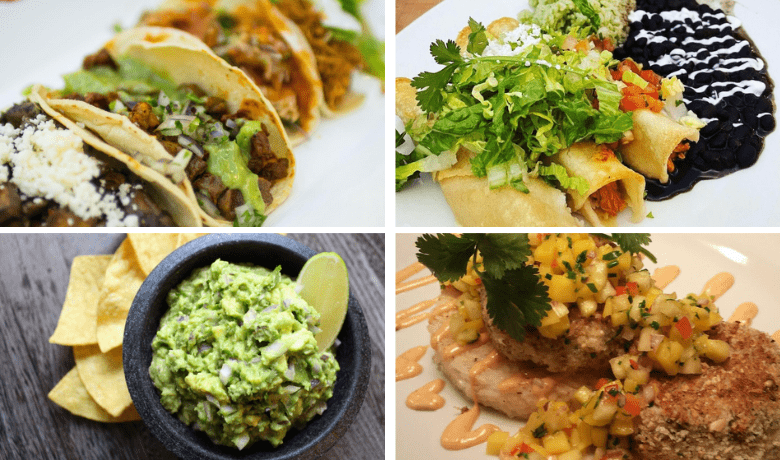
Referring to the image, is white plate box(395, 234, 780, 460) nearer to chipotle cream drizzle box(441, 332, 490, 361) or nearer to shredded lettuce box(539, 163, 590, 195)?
chipotle cream drizzle box(441, 332, 490, 361)

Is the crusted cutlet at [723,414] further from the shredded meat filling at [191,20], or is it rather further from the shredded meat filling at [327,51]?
the shredded meat filling at [191,20]

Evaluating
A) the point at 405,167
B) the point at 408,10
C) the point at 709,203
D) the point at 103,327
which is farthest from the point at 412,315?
the point at 408,10

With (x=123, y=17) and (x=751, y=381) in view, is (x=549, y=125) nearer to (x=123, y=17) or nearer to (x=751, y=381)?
(x=751, y=381)

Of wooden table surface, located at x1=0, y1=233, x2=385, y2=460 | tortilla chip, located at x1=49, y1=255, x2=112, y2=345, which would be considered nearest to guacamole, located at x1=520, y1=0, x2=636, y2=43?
wooden table surface, located at x1=0, y1=233, x2=385, y2=460

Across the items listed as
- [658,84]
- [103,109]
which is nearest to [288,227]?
[103,109]

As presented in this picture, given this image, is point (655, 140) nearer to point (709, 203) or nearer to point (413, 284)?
point (709, 203)

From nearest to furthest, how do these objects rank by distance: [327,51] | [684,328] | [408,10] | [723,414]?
[723,414]
[684,328]
[327,51]
[408,10]
